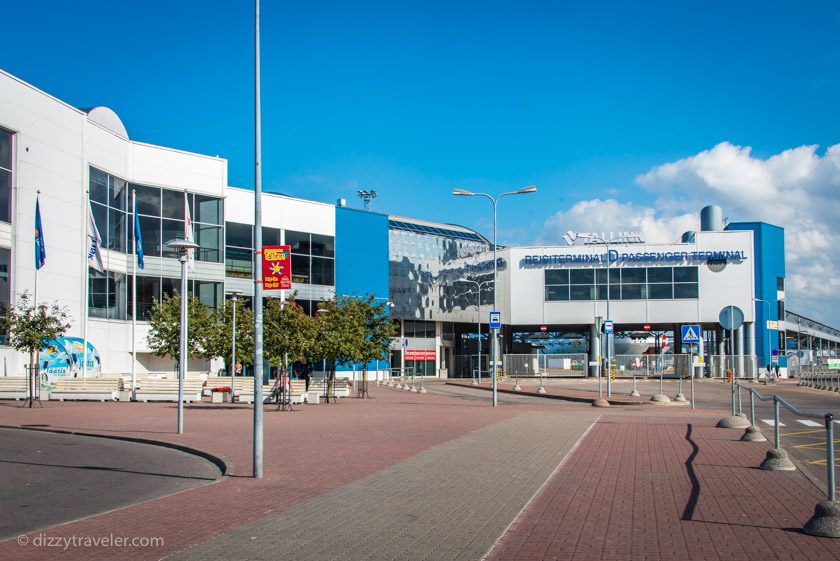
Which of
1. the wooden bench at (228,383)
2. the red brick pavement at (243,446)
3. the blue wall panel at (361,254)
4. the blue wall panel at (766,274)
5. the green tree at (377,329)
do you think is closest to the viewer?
the red brick pavement at (243,446)

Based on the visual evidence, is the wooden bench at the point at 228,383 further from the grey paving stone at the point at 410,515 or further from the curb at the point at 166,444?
the grey paving stone at the point at 410,515

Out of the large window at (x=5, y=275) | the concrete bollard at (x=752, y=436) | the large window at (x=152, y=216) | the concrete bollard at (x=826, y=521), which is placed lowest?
the concrete bollard at (x=752, y=436)

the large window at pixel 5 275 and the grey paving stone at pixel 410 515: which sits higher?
the large window at pixel 5 275

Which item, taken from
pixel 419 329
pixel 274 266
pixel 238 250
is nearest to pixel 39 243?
pixel 238 250

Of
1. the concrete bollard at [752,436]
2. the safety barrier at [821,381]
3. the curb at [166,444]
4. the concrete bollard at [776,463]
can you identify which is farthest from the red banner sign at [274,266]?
the safety barrier at [821,381]

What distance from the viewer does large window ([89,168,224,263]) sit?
4669 centimetres

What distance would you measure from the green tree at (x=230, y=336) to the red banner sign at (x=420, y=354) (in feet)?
93.0

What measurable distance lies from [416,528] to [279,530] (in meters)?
1.41

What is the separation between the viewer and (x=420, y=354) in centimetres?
7412

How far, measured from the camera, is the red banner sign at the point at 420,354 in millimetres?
73250

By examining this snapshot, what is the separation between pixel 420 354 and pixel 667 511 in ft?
211

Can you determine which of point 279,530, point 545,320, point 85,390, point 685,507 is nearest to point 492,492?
point 685,507

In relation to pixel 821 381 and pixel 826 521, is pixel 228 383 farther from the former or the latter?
pixel 821 381

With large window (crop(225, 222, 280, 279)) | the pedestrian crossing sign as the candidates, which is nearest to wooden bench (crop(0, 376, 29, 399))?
large window (crop(225, 222, 280, 279))
